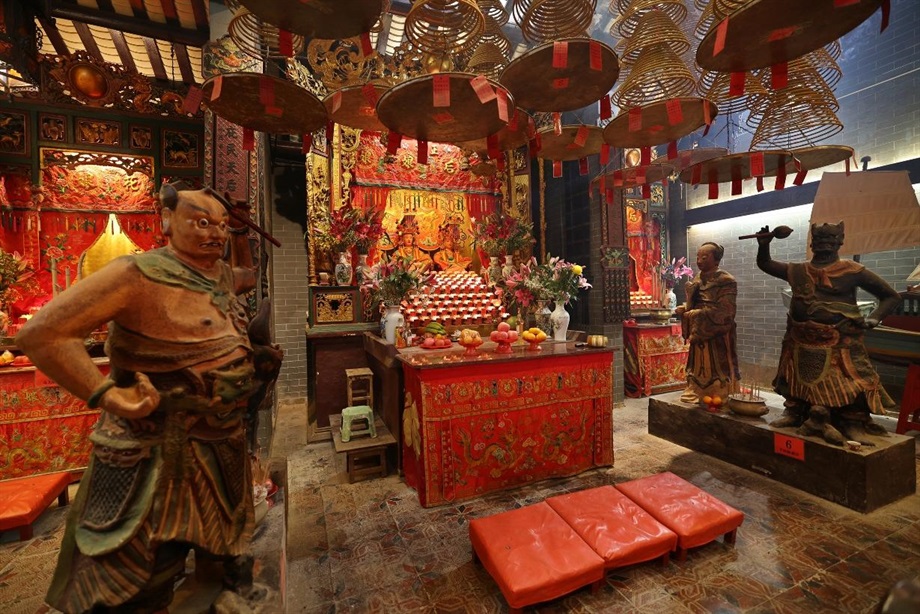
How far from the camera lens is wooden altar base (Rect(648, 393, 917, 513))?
3.28 meters

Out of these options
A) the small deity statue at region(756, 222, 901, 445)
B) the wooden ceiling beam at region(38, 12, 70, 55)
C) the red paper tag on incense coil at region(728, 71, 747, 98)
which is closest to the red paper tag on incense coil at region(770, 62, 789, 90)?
the red paper tag on incense coil at region(728, 71, 747, 98)

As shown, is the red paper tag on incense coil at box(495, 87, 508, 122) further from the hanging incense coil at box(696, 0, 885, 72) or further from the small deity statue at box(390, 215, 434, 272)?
the small deity statue at box(390, 215, 434, 272)

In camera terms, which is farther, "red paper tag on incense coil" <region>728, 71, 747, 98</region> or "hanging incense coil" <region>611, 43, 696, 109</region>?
"hanging incense coil" <region>611, 43, 696, 109</region>

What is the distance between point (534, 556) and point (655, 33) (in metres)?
4.73

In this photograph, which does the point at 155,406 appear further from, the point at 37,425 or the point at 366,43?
the point at 37,425

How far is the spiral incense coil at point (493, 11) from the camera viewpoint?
3416mm

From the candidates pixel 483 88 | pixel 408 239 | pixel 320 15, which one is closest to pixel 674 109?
pixel 483 88

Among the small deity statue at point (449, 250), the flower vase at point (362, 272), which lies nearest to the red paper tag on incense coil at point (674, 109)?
the flower vase at point (362, 272)

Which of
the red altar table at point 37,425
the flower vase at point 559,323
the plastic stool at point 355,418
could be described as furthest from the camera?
the flower vase at point 559,323

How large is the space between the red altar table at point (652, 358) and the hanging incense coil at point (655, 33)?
474 cm

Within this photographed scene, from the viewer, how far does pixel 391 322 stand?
4820 millimetres

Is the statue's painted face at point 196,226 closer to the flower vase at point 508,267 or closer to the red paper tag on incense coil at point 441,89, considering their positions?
the red paper tag on incense coil at point 441,89

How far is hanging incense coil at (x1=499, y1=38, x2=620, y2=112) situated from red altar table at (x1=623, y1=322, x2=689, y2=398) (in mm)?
4842

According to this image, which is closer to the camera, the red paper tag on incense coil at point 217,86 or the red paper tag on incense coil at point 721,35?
the red paper tag on incense coil at point 721,35
